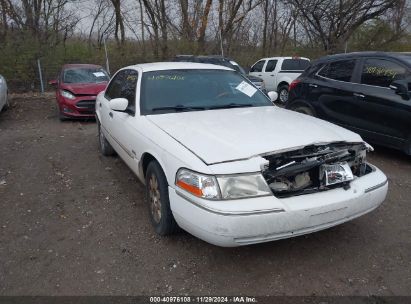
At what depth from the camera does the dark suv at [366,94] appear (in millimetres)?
5512

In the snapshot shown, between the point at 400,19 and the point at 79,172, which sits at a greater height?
the point at 400,19

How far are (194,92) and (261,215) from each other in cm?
209

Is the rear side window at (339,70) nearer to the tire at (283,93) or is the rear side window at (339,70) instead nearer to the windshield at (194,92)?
the windshield at (194,92)

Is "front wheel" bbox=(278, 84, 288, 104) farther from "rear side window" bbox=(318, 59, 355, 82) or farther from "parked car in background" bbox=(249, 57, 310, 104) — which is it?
"rear side window" bbox=(318, 59, 355, 82)

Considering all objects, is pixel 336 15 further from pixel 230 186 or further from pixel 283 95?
pixel 230 186

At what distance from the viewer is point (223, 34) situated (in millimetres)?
23594

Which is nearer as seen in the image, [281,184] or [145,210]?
[281,184]

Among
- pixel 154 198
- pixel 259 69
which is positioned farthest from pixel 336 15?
pixel 154 198

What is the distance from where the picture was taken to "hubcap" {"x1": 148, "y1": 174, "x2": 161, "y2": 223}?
139 inches

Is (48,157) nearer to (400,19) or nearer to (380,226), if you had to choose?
(380,226)

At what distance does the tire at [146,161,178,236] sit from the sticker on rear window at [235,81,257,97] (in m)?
1.65

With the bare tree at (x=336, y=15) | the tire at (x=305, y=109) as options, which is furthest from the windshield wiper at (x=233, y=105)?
the bare tree at (x=336, y=15)

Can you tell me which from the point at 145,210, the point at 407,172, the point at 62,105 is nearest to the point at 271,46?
the point at 62,105

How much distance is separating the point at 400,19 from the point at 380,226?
2325 centimetres
